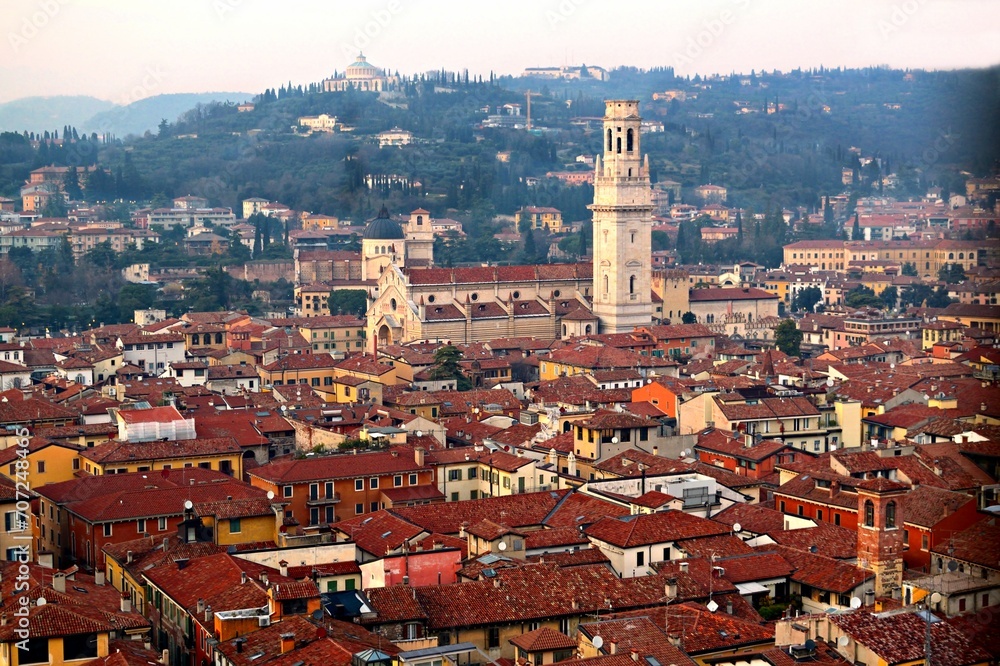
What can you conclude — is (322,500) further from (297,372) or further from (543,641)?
(297,372)

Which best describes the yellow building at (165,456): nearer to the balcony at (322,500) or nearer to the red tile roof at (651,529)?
the balcony at (322,500)

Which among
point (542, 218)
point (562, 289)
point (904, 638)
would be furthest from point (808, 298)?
point (904, 638)

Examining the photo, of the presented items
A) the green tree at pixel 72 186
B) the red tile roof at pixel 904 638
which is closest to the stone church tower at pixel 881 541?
the red tile roof at pixel 904 638

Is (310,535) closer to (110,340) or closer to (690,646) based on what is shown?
(690,646)

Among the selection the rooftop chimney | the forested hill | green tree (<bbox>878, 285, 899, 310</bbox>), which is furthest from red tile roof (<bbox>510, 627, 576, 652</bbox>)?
the forested hill

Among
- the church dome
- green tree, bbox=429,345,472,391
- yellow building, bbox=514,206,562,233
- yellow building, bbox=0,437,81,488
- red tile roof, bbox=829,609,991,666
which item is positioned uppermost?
the church dome

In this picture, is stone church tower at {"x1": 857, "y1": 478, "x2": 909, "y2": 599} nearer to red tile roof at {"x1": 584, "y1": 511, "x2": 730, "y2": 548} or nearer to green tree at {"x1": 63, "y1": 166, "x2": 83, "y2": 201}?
red tile roof at {"x1": 584, "y1": 511, "x2": 730, "y2": 548}
